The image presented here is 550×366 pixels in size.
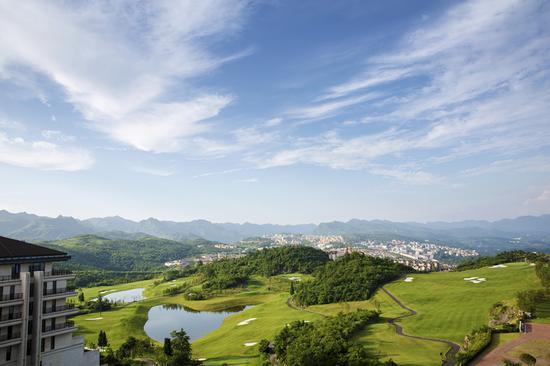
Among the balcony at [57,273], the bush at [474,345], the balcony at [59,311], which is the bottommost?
the bush at [474,345]

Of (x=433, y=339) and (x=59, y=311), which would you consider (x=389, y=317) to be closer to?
(x=433, y=339)

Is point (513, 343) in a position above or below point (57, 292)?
below

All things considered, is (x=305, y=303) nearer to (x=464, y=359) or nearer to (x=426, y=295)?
(x=426, y=295)

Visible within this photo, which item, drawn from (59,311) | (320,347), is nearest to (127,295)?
(59,311)

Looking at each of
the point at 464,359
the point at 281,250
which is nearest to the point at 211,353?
the point at 464,359

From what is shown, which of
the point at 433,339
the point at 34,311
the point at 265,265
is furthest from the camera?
the point at 265,265

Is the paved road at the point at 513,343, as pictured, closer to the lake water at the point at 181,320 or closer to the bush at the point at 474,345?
the bush at the point at 474,345

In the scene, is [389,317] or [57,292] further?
[389,317]

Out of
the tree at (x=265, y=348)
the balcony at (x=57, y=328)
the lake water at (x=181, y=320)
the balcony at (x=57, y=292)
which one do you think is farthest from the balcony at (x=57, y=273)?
the lake water at (x=181, y=320)
